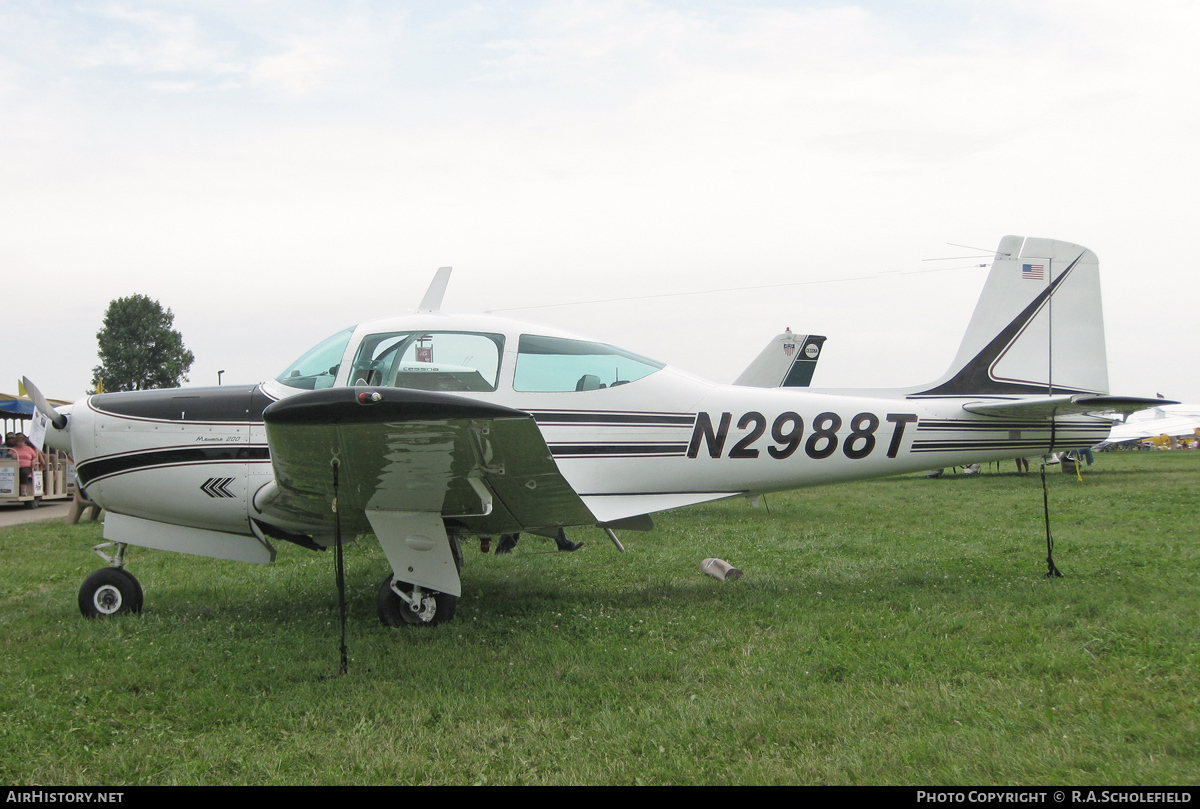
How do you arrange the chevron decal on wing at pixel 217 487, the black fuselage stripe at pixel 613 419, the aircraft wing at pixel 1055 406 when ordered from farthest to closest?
1. the aircraft wing at pixel 1055 406
2. the black fuselage stripe at pixel 613 419
3. the chevron decal on wing at pixel 217 487

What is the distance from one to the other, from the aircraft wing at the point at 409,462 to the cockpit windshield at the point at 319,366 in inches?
33.3

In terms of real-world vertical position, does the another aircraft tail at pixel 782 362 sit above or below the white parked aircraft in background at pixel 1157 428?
above

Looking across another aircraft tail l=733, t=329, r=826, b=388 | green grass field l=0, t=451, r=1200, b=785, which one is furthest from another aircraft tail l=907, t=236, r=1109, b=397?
another aircraft tail l=733, t=329, r=826, b=388

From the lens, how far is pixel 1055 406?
6316mm

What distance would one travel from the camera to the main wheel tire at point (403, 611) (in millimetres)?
5457

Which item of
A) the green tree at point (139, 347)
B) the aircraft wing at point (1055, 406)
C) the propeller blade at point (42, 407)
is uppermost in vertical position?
the aircraft wing at point (1055, 406)

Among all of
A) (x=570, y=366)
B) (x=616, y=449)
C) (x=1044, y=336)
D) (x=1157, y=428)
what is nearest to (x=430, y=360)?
(x=570, y=366)

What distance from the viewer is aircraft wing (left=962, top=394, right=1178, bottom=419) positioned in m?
5.99

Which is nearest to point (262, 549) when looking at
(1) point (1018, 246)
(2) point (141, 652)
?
(2) point (141, 652)

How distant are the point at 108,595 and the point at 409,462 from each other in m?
2.94

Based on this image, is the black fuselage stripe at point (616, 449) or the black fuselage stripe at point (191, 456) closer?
the black fuselage stripe at point (191, 456)

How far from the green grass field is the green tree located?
151 ft

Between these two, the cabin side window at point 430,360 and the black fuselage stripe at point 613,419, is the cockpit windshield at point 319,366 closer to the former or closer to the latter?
the cabin side window at point 430,360

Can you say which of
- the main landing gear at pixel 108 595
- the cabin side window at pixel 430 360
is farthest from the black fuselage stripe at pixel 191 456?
the cabin side window at pixel 430 360
